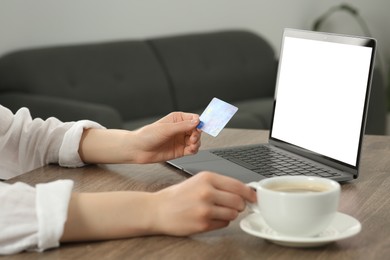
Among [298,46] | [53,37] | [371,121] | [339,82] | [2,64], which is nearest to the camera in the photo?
[339,82]

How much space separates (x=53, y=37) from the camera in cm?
405

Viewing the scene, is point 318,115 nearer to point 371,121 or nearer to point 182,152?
point 182,152

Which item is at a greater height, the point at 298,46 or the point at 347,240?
the point at 298,46

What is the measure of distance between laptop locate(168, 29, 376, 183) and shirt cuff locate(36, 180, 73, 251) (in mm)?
441

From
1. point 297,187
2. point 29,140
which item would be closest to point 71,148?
point 29,140

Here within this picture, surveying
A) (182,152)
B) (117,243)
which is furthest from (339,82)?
(117,243)

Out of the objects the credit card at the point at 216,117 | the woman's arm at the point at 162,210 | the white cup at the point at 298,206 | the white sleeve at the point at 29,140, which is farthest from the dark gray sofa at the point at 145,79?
the white cup at the point at 298,206

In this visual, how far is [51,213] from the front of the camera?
1154 mm

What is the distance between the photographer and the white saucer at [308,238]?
111 centimetres

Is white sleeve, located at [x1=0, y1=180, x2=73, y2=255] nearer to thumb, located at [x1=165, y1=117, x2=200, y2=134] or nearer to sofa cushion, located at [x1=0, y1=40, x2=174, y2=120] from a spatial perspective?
thumb, located at [x1=165, y1=117, x2=200, y2=134]

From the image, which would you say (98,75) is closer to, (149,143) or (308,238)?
(149,143)

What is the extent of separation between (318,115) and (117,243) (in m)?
0.60

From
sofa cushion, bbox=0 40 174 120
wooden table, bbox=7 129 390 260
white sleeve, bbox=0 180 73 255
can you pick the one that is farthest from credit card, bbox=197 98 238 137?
sofa cushion, bbox=0 40 174 120

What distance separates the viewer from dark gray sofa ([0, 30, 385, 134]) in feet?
12.1
